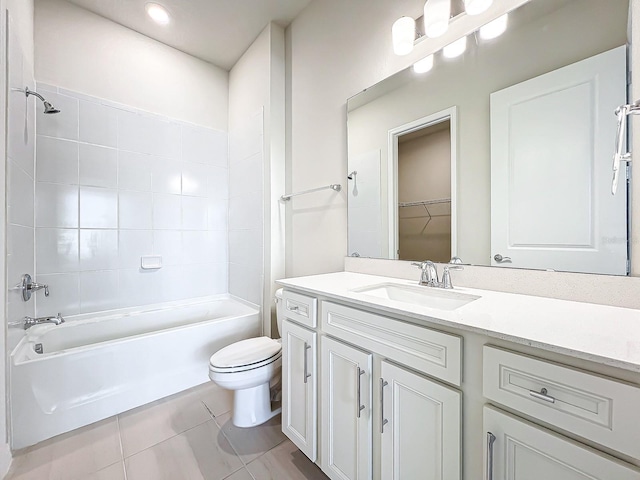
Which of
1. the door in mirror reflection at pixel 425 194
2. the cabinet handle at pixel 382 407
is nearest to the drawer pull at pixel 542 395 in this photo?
the cabinet handle at pixel 382 407

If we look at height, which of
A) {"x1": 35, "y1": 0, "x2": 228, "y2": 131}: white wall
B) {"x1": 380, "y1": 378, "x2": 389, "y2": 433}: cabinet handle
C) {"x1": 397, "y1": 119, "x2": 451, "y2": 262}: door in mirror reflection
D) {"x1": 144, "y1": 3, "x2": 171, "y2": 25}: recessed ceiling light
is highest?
{"x1": 144, "y1": 3, "x2": 171, "y2": 25}: recessed ceiling light

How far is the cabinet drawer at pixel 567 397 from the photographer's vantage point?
499 mm

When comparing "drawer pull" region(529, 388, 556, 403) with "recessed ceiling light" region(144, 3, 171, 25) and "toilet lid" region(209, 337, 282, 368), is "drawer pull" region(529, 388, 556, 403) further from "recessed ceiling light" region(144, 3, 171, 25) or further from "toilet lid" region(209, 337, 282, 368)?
"recessed ceiling light" region(144, 3, 171, 25)

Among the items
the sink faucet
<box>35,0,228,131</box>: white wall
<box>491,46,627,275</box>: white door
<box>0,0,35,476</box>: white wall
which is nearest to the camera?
<box>491,46,627,275</box>: white door

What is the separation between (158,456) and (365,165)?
1933 mm

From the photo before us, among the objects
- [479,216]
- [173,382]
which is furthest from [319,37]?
[173,382]

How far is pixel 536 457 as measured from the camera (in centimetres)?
61

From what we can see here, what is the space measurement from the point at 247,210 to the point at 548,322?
227 cm

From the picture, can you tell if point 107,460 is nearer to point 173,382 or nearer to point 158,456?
point 158,456

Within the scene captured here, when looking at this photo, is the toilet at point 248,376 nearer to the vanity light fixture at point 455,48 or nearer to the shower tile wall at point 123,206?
the shower tile wall at point 123,206

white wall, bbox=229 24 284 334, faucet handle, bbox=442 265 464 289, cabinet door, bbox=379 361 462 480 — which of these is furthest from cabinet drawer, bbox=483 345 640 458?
white wall, bbox=229 24 284 334

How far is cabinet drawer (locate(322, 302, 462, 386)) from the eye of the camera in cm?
74

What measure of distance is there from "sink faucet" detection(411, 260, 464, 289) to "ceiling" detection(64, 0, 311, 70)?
2.09m

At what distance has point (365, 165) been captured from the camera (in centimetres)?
165
